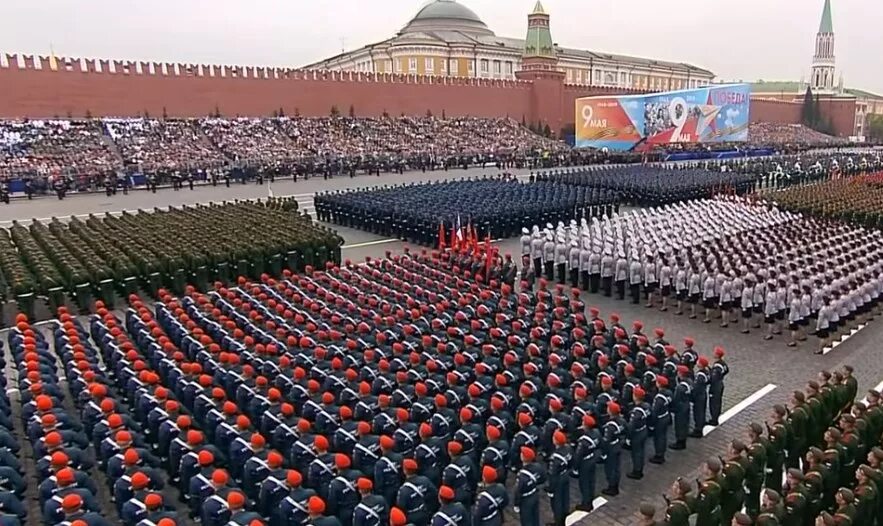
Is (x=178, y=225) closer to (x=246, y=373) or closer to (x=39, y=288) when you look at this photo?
(x=39, y=288)

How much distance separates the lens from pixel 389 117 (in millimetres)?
44656

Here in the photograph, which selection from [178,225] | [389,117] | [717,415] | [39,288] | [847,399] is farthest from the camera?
[389,117]

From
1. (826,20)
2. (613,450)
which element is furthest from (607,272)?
(826,20)

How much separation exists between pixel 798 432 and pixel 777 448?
484mm

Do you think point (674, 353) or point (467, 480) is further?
point (674, 353)

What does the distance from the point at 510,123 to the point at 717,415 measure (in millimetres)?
43156

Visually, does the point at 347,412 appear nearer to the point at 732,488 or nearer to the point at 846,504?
the point at 732,488

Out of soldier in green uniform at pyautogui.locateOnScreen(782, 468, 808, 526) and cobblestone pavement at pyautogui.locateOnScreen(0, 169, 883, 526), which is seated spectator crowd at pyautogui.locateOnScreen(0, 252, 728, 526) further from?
soldier in green uniform at pyautogui.locateOnScreen(782, 468, 808, 526)

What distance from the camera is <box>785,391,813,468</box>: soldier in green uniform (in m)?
6.29

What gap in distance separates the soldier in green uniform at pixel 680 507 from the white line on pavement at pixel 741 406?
8.87 feet

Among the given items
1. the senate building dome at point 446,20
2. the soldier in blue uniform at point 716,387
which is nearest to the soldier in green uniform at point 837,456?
the soldier in blue uniform at point 716,387

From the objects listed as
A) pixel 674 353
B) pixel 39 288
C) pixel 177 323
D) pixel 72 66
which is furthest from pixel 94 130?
pixel 674 353

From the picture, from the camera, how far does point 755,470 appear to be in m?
5.71

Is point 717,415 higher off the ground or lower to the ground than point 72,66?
lower
